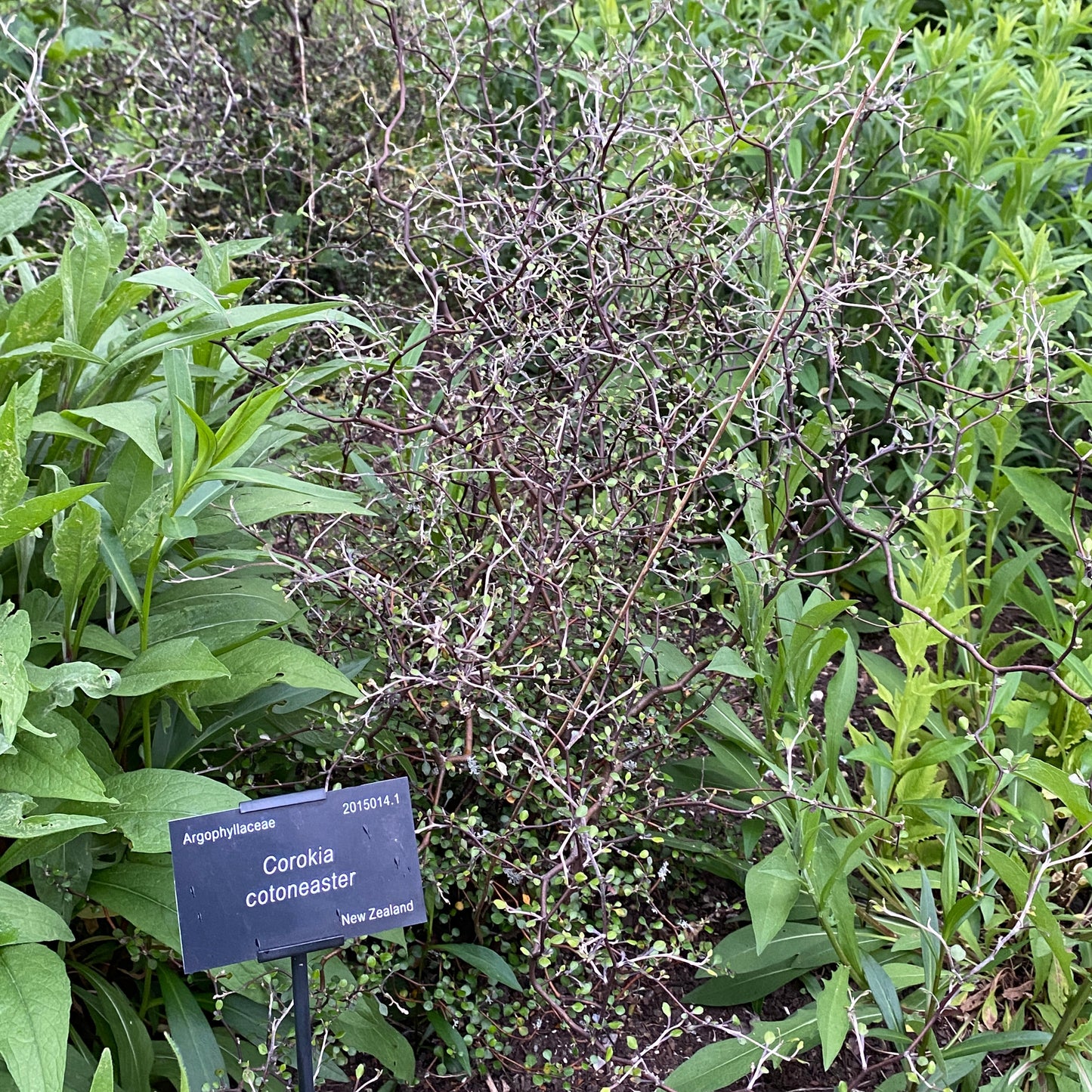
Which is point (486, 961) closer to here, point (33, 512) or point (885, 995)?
point (885, 995)

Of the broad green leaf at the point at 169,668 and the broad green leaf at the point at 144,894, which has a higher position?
the broad green leaf at the point at 169,668

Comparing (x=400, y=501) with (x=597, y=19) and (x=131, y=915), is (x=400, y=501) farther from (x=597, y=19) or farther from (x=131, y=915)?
(x=597, y=19)

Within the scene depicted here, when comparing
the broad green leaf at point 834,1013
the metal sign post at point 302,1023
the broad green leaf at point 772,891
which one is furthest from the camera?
the broad green leaf at point 772,891

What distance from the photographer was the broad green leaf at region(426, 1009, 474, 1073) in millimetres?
1980

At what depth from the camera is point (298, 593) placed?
2.31 m

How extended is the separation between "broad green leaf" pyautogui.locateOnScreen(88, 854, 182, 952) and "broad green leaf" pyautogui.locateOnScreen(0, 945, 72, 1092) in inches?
7.1

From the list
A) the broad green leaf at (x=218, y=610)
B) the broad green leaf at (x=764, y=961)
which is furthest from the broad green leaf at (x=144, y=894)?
the broad green leaf at (x=764, y=961)

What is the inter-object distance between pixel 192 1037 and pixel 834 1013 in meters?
1.13

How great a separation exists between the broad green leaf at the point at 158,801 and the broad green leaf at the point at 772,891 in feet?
3.09

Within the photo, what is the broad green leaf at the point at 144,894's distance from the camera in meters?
1.78

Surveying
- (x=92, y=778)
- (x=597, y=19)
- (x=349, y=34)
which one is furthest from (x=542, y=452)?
(x=349, y=34)

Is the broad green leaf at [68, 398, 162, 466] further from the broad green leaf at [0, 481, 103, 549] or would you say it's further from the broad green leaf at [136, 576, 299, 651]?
the broad green leaf at [136, 576, 299, 651]

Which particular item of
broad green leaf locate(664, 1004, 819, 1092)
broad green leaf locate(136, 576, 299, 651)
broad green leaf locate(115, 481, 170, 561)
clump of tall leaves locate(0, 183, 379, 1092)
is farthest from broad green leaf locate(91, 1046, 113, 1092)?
broad green leaf locate(664, 1004, 819, 1092)

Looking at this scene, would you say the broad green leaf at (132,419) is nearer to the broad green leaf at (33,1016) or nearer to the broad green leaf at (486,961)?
the broad green leaf at (33,1016)
